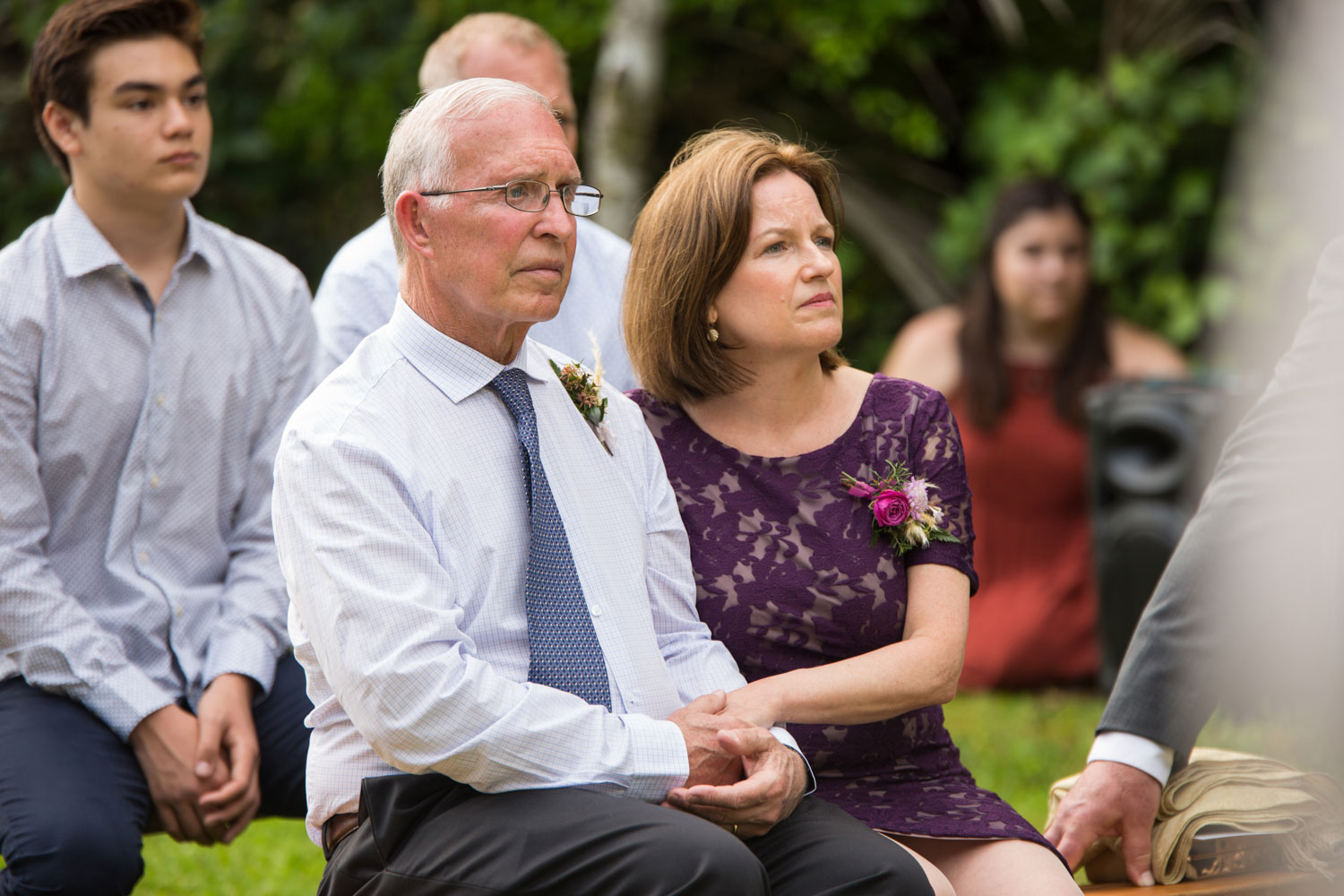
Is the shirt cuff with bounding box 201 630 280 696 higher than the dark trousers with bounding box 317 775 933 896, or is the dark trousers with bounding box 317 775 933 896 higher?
the dark trousers with bounding box 317 775 933 896

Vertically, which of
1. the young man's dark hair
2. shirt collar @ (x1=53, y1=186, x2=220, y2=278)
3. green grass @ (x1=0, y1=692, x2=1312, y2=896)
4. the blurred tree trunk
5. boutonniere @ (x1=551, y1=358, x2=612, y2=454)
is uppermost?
the blurred tree trunk

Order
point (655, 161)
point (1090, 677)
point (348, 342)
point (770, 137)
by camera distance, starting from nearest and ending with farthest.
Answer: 1. point (770, 137)
2. point (348, 342)
3. point (1090, 677)
4. point (655, 161)

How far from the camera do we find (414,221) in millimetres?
2113

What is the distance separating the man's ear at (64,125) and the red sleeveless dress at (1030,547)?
375 centimetres

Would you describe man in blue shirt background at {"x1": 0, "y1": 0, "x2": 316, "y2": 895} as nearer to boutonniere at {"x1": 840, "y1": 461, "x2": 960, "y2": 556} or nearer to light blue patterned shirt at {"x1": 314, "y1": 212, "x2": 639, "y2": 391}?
light blue patterned shirt at {"x1": 314, "y1": 212, "x2": 639, "y2": 391}

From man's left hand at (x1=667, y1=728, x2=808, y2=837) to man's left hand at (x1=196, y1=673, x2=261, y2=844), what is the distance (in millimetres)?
1056

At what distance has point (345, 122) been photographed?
6879 mm

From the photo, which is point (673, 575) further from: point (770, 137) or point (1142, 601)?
point (1142, 601)

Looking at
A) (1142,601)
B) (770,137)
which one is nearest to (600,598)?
(770,137)

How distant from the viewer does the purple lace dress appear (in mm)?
2346

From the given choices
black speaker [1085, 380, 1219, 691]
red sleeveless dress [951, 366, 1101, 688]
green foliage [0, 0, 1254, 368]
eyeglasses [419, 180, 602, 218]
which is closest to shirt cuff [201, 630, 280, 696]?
eyeglasses [419, 180, 602, 218]

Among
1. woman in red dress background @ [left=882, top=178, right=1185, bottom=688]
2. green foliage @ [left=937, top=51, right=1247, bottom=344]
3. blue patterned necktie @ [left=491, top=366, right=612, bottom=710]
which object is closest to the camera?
blue patterned necktie @ [left=491, top=366, right=612, bottom=710]

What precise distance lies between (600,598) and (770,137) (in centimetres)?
97

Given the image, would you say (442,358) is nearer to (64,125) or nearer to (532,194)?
(532,194)
